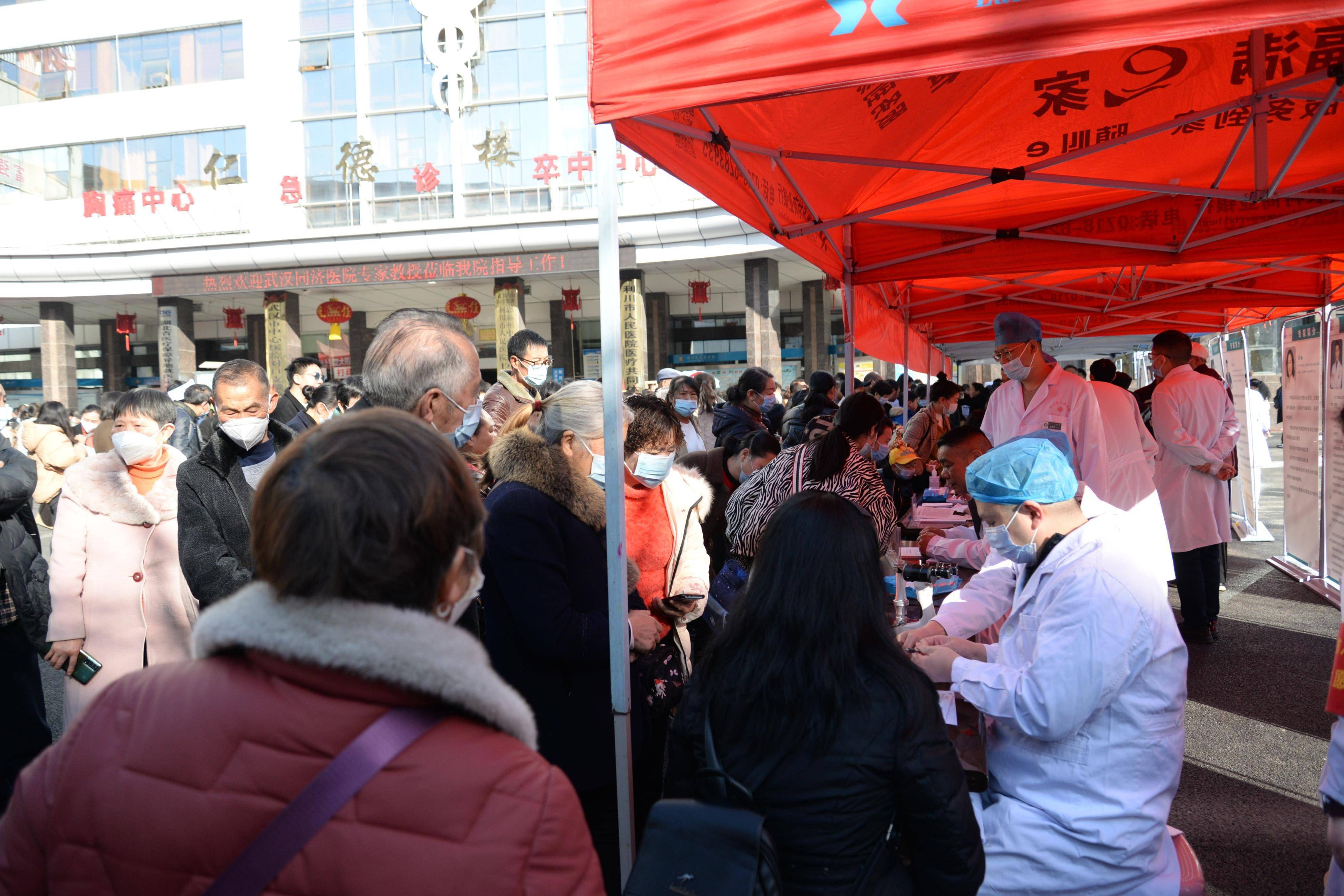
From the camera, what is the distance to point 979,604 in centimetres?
286

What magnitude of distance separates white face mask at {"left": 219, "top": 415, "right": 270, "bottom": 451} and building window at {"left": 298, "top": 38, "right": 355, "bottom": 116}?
826 inches

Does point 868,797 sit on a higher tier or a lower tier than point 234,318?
lower

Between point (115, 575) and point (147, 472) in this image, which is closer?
point (115, 575)

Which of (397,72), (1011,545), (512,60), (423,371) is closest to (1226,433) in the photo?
(1011,545)

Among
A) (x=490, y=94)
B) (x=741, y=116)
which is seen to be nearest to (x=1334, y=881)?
(x=741, y=116)

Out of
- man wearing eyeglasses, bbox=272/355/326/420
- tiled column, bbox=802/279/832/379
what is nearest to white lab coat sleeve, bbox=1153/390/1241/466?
man wearing eyeglasses, bbox=272/355/326/420

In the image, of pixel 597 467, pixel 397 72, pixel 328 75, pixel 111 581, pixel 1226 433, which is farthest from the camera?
pixel 328 75

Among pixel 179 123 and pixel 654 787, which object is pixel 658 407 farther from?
pixel 179 123

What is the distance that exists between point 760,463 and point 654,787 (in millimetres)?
2541

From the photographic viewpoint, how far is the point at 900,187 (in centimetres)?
459

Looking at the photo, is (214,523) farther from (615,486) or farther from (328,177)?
(328,177)

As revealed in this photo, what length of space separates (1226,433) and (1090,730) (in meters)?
5.07

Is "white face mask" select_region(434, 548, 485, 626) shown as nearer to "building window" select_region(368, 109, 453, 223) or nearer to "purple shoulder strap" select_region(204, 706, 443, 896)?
"purple shoulder strap" select_region(204, 706, 443, 896)

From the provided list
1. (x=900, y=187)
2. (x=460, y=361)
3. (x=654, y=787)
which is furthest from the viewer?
(x=900, y=187)
